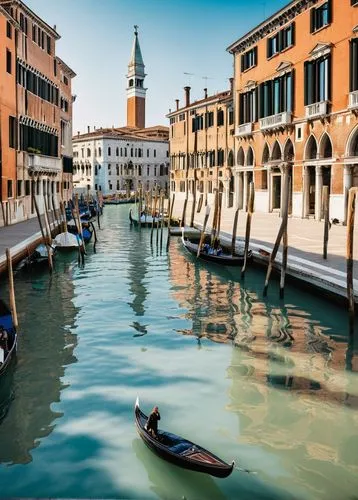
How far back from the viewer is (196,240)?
20.7 metres

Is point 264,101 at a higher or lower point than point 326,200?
higher

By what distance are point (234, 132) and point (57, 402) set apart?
27313 mm

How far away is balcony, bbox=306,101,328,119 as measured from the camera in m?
21.9

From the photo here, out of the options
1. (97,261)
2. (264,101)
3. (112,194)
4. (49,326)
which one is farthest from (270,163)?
(112,194)

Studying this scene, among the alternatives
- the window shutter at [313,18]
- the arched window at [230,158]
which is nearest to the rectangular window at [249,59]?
the window shutter at [313,18]

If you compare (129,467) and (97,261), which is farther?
(97,261)

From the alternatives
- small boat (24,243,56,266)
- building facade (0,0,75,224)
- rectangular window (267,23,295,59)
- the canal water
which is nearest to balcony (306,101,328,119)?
rectangular window (267,23,295,59)

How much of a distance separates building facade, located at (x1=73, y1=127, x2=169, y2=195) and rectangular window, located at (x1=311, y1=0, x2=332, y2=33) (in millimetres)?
46901

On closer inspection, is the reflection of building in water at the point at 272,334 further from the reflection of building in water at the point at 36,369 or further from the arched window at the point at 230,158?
the arched window at the point at 230,158

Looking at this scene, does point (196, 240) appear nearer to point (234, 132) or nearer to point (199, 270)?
point (199, 270)

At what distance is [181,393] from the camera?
22.5 ft

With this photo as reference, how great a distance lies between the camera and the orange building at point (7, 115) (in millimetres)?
21672

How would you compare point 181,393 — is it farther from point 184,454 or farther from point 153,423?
point 184,454

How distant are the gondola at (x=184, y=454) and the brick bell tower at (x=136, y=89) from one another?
7746 centimetres
